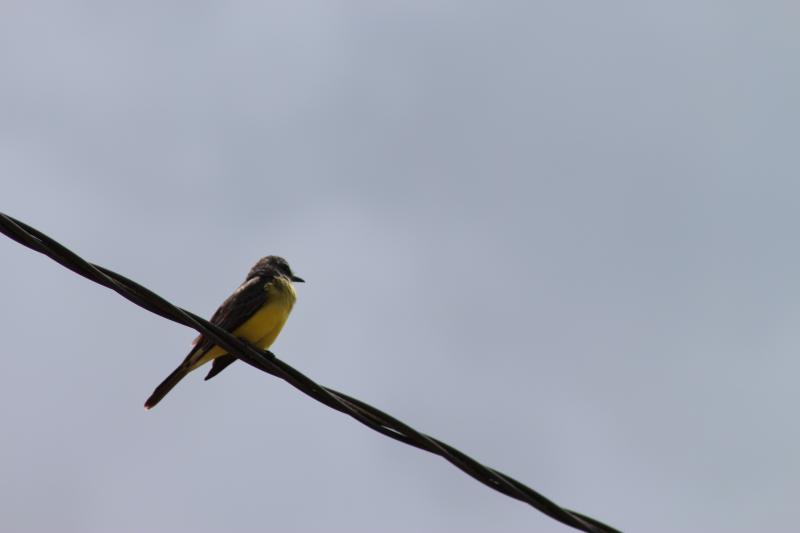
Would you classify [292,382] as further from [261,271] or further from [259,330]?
[261,271]

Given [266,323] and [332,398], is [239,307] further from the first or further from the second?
[332,398]

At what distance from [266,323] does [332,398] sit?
15.4ft

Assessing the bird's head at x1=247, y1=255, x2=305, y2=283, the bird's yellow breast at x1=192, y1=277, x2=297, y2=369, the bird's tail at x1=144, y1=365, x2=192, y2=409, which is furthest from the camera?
the bird's head at x1=247, y1=255, x2=305, y2=283

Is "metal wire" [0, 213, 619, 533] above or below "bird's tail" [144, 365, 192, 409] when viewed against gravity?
below

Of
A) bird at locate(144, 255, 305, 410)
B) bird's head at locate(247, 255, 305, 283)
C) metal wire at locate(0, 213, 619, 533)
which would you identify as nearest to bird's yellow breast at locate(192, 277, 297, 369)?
bird at locate(144, 255, 305, 410)

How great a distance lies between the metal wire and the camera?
5.10 metres

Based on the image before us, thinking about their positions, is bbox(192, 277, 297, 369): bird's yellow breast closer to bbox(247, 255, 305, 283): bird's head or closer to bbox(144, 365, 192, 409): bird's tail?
bbox(144, 365, 192, 409): bird's tail

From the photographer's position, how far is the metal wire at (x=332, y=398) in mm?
5098

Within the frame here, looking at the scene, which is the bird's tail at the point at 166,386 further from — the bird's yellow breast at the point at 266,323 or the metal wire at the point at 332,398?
the metal wire at the point at 332,398

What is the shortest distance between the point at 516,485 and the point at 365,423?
2.72 feet

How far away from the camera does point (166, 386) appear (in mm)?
9961

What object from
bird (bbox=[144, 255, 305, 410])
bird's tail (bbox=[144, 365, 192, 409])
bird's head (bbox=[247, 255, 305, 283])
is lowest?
bird's tail (bbox=[144, 365, 192, 409])

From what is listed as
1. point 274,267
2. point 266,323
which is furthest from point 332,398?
point 274,267

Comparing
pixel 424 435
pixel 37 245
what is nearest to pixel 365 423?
pixel 424 435
